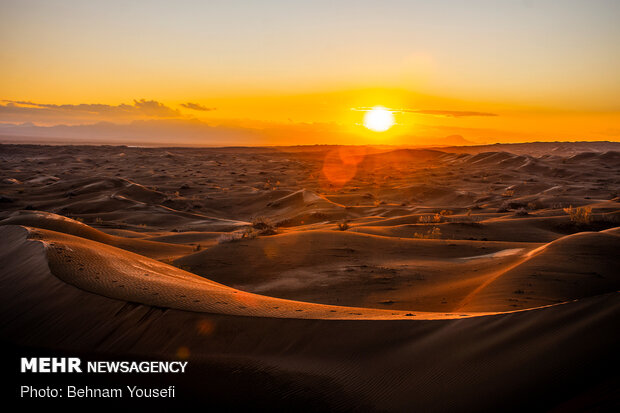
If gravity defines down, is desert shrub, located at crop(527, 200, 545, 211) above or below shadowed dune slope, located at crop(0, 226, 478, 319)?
above

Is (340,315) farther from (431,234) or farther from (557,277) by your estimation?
(431,234)

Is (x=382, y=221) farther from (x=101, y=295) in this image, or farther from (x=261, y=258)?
(x=101, y=295)

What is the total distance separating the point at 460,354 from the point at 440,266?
459cm

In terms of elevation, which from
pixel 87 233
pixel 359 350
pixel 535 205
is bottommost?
pixel 359 350

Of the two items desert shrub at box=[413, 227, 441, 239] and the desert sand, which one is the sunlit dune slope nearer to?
the desert sand

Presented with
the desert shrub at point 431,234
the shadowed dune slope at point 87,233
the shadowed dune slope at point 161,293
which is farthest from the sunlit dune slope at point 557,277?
the shadowed dune slope at point 87,233

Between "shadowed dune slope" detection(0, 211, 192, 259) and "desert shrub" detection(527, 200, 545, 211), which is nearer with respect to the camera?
"shadowed dune slope" detection(0, 211, 192, 259)

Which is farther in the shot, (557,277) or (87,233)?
(87,233)

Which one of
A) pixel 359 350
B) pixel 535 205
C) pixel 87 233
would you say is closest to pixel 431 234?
pixel 359 350

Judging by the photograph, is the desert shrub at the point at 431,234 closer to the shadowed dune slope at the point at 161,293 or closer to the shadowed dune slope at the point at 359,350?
the shadowed dune slope at the point at 161,293

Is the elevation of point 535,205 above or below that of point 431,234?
above

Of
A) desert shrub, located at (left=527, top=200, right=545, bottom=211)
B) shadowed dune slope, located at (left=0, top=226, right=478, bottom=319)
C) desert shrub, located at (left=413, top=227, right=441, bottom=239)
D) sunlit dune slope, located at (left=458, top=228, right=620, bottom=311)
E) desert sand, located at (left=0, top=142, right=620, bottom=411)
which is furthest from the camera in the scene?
desert shrub, located at (left=527, top=200, right=545, bottom=211)

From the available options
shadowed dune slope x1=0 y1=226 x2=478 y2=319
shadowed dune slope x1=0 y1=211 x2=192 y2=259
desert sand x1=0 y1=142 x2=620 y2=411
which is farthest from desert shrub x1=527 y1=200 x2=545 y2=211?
shadowed dune slope x1=0 y1=226 x2=478 y2=319

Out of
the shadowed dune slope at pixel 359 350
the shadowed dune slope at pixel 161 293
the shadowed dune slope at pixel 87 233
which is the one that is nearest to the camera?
the shadowed dune slope at pixel 359 350
